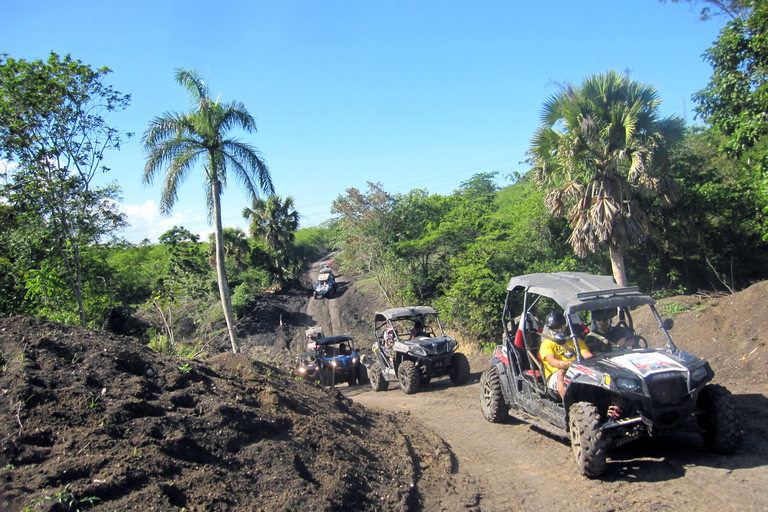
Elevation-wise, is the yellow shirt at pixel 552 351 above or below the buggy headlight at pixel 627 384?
above

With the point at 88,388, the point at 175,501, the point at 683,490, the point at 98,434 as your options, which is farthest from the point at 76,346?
the point at 683,490

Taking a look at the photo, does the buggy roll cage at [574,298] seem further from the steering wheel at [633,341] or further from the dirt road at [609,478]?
the dirt road at [609,478]

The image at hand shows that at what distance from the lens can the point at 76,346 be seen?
546 cm

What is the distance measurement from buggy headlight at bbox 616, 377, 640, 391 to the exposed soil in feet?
3.13

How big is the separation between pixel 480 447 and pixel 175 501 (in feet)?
14.6

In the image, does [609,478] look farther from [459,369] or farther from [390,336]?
[390,336]

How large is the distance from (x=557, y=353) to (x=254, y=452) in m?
3.95

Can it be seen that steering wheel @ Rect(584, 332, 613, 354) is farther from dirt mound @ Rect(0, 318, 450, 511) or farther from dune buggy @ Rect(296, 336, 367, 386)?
dune buggy @ Rect(296, 336, 367, 386)

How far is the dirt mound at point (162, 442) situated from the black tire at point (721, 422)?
2.95m

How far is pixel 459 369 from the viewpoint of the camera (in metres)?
11.7

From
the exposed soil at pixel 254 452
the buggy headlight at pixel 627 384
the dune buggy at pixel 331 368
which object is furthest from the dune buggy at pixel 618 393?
the dune buggy at pixel 331 368

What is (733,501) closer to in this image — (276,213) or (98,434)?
(98,434)

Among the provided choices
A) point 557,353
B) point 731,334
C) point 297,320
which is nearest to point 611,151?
point 731,334

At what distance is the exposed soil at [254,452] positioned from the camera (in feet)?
11.9
